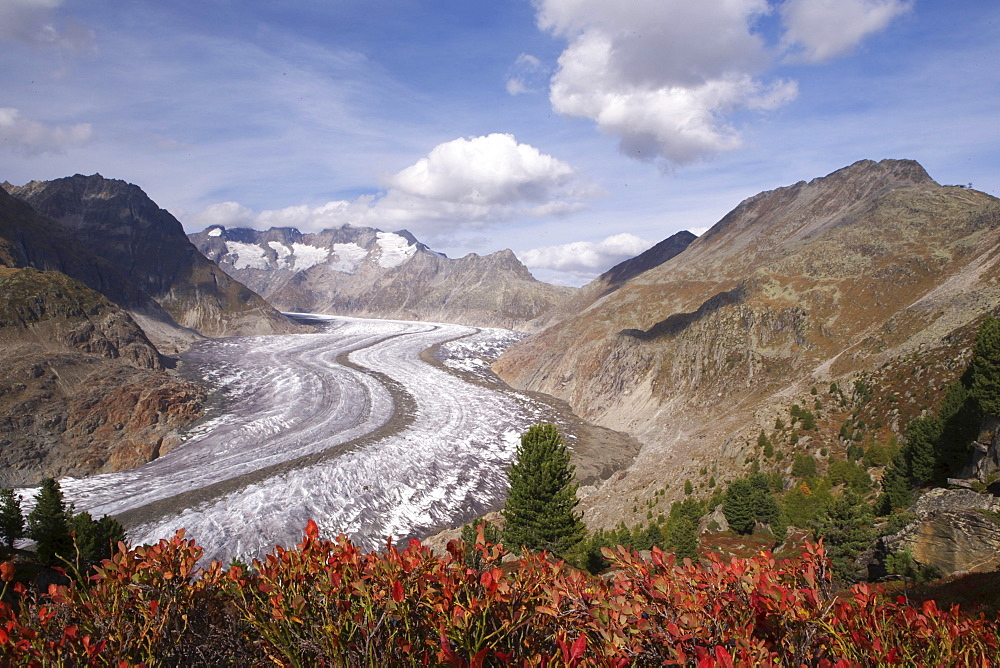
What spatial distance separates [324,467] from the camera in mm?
44531

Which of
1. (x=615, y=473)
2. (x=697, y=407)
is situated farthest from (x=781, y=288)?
(x=615, y=473)

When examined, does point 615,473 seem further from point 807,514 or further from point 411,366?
point 411,366

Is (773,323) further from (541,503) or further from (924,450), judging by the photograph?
(541,503)

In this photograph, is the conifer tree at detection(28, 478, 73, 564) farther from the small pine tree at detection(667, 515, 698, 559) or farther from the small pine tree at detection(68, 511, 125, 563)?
the small pine tree at detection(667, 515, 698, 559)

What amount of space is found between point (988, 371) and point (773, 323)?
108ft

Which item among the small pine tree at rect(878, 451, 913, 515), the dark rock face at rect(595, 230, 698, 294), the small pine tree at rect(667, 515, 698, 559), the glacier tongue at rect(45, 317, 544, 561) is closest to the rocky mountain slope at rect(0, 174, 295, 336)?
the glacier tongue at rect(45, 317, 544, 561)

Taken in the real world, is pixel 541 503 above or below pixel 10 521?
below

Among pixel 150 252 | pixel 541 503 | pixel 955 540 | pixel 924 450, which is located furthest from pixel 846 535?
pixel 150 252

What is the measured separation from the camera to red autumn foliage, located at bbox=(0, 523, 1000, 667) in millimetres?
4051

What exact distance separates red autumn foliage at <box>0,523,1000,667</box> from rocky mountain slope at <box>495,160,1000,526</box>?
98.1ft

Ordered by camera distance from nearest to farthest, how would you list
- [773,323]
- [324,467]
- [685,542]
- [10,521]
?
[685,542], [10,521], [324,467], [773,323]

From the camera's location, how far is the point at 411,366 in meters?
99.2

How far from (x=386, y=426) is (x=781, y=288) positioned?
50.9m

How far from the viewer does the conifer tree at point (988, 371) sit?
65.4 ft
